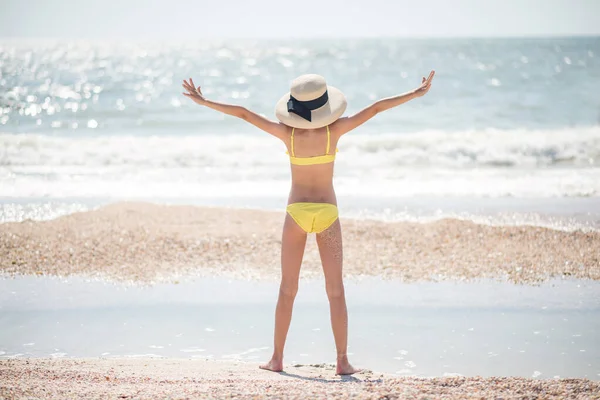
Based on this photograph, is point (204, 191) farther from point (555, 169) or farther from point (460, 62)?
point (460, 62)

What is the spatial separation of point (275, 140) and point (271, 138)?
0.39 metres

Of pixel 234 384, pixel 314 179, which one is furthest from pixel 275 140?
pixel 234 384

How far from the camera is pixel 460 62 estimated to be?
4853 centimetres

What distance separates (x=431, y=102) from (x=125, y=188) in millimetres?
17500

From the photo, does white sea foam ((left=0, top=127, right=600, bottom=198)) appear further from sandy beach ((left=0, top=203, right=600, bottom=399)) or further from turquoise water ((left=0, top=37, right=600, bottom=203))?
sandy beach ((left=0, top=203, right=600, bottom=399))

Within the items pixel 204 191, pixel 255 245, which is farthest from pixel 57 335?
pixel 204 191

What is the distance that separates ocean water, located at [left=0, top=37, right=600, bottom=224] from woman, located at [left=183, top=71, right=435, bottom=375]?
6.05 metres

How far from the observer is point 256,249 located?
27.6 ft

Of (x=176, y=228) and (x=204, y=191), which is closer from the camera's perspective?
(x=176, y=228)

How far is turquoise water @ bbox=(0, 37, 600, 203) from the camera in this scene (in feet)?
44.8

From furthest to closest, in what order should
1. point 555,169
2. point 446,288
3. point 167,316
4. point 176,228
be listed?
point 555,169 < point 176,228 < point 446,288 < point 167,316

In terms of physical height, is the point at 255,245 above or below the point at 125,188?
below

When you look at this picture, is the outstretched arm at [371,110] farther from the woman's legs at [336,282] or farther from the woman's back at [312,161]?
the woman's legs at [336,282]

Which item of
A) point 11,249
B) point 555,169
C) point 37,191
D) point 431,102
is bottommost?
point 11,249
